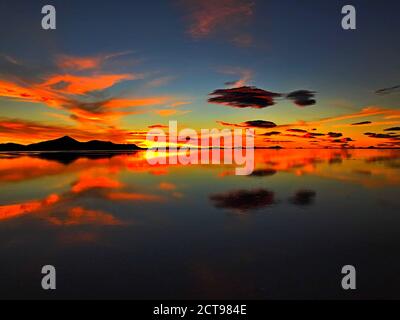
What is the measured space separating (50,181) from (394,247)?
18175 millimetres

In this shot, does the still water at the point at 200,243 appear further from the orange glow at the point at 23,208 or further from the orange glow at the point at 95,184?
the orange glow at the point at 95,184

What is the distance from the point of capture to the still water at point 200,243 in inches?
248

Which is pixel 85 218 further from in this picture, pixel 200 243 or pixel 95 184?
pixel 95 184

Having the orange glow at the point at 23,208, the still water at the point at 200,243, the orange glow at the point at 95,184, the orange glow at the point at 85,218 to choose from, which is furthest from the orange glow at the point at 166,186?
the orange glow at the point at 85,218

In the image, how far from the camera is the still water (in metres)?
6.30

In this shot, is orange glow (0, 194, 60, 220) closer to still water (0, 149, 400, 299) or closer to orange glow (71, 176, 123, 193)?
still water (0, 149, 400, 299)

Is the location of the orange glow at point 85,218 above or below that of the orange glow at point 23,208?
below

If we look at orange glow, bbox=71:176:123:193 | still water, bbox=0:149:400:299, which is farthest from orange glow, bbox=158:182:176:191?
orange glow, bbox=71:176:123:193

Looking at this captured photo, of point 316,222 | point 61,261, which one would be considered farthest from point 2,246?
point 316,222

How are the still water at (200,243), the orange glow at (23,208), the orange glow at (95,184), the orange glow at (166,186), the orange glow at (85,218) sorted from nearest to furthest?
the still water at (200,243) < the orange glow at (85,218) < the orange glow at (23,208) < the orange glow at (95,184) < the orange glow at (166,186)

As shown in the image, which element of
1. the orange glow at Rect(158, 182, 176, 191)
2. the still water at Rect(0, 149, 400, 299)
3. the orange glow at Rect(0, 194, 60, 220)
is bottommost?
the still water at Rect(0, 149, 400, 299)
